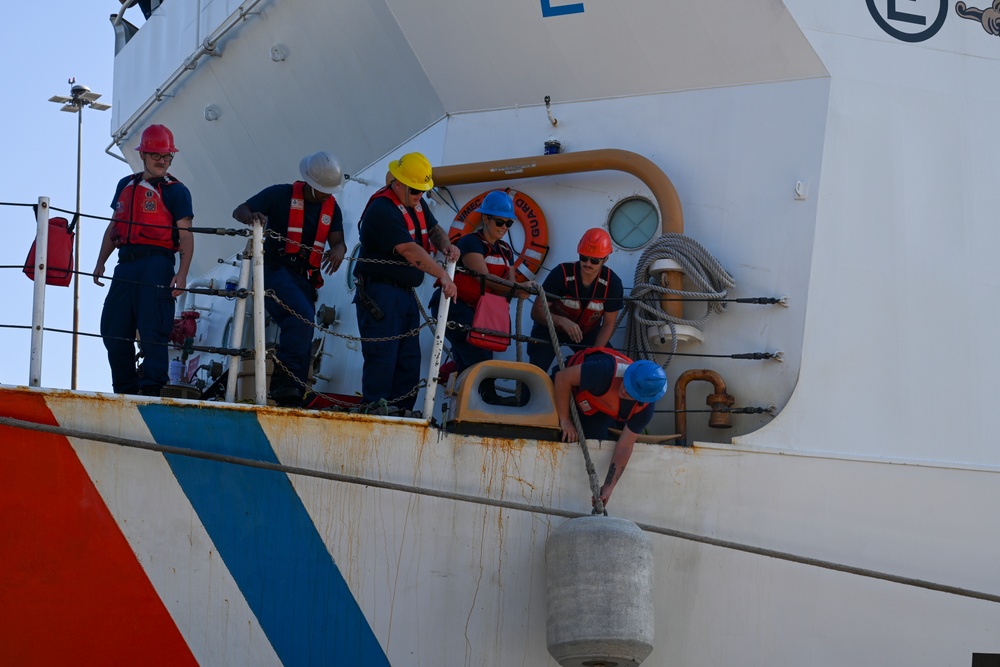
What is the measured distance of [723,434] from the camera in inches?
224

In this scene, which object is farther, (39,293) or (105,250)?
(105,250)

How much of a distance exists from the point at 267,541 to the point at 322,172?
202 centimetres

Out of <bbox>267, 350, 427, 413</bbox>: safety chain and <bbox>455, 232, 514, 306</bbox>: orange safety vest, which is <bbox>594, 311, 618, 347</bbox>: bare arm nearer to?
<bbox>455, 232, 514, 306</bbox>: orange safety vest

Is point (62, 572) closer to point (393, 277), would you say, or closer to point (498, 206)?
point (393, 277)

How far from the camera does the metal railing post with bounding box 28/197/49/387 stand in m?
4.73

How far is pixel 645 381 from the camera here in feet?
16.4

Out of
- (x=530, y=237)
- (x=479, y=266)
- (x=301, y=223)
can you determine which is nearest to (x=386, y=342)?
(x=479, y=266)

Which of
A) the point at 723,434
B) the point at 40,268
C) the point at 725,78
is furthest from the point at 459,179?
the point at 40,268

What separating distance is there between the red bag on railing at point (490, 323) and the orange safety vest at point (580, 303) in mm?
→ 379

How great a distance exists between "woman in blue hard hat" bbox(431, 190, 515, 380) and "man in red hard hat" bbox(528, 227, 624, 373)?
270mm

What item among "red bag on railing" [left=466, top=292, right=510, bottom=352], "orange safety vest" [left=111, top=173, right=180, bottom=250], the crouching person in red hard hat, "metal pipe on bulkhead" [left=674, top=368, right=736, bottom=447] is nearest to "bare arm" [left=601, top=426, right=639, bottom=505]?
the crouching person in red hard hat

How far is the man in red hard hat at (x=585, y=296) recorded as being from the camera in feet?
18.9

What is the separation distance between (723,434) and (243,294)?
241cm

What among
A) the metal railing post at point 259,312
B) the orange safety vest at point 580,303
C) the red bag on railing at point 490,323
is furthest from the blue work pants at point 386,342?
the orange safety vest at point 580,303
